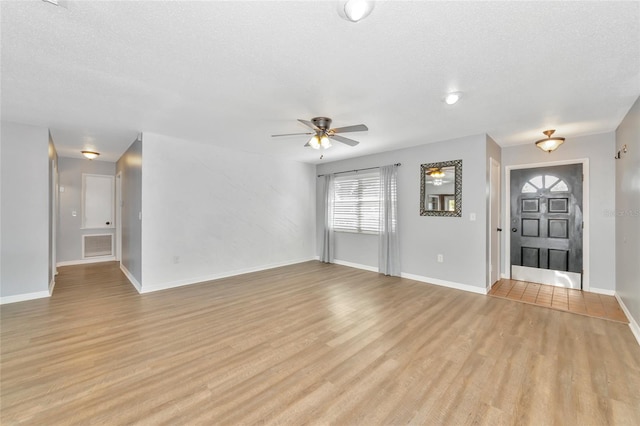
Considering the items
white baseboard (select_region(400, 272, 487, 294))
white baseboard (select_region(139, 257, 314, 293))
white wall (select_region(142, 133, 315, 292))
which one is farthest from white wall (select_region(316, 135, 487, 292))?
white baseboard (select_region(139, 257, 314, 293))

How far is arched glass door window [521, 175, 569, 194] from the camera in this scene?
4.49 metres

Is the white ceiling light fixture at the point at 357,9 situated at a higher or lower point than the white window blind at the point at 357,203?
higher

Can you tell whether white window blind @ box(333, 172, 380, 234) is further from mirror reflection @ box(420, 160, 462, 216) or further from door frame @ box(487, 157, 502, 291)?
door frame @ box(487, 157, 502, 291)

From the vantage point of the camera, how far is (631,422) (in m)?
1.66

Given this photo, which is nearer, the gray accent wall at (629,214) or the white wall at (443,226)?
the gray accent wall at (629,214)

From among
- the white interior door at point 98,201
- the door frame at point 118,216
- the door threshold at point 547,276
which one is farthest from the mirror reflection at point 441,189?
the white interior door at point 98,201

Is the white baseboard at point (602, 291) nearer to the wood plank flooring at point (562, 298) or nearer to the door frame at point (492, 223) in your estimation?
the wood plank flooring at point (562, 298)

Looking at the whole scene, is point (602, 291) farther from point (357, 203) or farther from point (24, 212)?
point (24, 212)

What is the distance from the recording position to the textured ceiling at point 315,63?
1.62 m

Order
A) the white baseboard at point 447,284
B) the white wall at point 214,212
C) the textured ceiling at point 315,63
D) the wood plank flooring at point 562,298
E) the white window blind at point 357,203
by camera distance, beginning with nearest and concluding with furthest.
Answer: the textured ceiling at point 315,63, the wood plank flooring at point 562,298, the white baseboard at point 447,284, the white wall at point 214,212, the white window blind at point 357,203

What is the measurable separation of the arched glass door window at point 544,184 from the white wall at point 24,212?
7.90m

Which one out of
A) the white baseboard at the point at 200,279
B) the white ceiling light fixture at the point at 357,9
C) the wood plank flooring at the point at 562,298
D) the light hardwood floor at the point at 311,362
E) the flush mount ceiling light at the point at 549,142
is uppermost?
the white ceiling light fixture at the point at 357,9

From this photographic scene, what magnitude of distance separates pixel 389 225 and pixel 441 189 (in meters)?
1.17

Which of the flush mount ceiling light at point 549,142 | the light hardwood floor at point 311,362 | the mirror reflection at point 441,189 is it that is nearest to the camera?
the light hardwood floor at point 311,362
